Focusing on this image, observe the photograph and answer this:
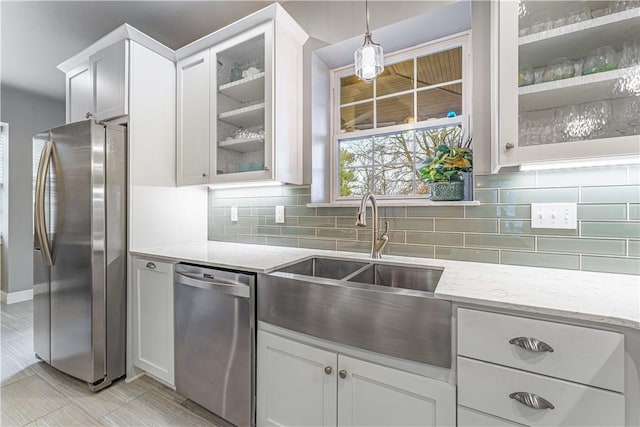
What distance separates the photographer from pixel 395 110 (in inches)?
75.9

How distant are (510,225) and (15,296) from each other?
516 cm

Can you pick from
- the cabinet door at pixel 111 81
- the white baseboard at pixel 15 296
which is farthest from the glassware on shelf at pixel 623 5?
the white baseboard at pixel 15 296

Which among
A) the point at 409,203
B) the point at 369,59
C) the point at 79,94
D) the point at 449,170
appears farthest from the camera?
the point at 79,94

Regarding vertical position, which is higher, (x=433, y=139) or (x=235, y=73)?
(x=235, y=73)

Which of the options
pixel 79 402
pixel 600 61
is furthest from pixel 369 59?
pixel 79 402

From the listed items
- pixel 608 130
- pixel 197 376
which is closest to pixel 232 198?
pixel 197 376

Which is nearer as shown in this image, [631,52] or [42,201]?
[631,52]

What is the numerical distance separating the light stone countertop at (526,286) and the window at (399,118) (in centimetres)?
59

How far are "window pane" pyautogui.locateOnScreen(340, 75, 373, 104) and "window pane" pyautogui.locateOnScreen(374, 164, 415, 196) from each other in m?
0.54

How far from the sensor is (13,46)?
249 centimetres

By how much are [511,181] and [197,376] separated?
1.95m

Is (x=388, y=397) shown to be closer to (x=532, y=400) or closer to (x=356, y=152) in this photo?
(x=532, y=400)

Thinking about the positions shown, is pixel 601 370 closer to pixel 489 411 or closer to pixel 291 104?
pixel 489 411

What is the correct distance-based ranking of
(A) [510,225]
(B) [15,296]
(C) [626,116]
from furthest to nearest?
1. (B) [15,296]
2. (A) [510,225]
3. (C) [626,116]
